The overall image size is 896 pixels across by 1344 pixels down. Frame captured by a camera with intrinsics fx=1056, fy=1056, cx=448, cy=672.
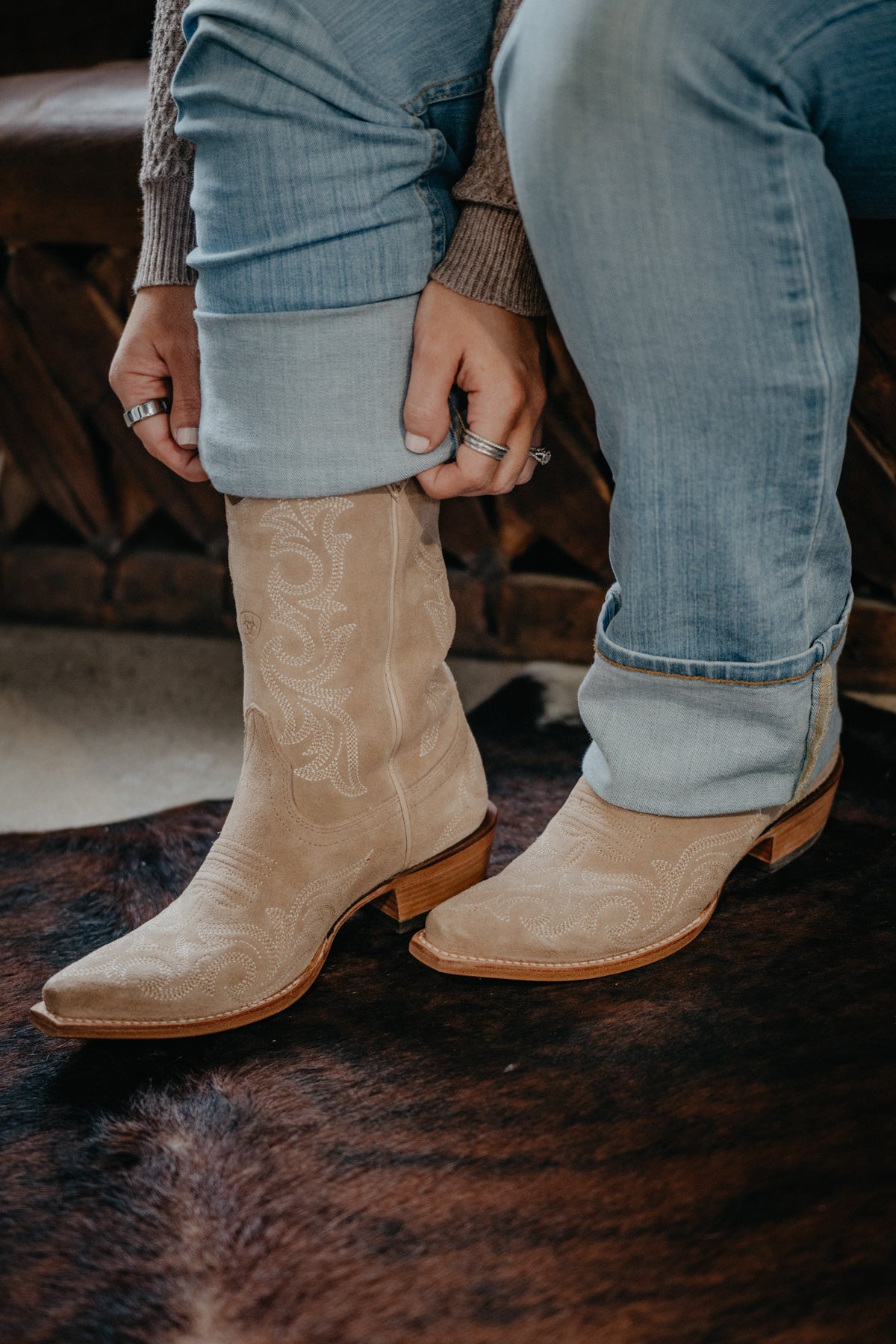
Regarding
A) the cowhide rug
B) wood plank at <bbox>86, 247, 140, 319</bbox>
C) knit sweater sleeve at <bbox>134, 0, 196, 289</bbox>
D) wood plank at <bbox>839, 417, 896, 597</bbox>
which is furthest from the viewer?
wood plank at <bbox>86, 247, 140, 319</bbox>

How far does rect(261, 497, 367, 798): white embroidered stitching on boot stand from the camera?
66 cm

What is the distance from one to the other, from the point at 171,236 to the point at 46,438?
2.09 ft

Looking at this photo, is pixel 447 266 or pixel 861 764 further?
pixel 861 764

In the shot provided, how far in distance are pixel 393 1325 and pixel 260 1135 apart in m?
0.14

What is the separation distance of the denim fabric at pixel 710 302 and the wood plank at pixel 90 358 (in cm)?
73

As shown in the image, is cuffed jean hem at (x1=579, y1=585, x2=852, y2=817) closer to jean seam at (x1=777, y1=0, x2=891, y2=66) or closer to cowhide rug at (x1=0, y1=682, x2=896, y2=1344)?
cowhide rug at (x1=0, y1=682, x2=896, y2=1344)

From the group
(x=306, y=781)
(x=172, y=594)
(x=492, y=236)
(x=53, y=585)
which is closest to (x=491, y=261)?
(x=492, y=236)

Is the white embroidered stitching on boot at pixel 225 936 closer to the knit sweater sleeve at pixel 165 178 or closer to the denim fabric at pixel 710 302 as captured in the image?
the denim fabric at pixel 710 302

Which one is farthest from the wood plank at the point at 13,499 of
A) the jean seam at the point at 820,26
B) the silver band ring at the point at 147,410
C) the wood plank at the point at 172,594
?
the jean seam at the point at 820,26

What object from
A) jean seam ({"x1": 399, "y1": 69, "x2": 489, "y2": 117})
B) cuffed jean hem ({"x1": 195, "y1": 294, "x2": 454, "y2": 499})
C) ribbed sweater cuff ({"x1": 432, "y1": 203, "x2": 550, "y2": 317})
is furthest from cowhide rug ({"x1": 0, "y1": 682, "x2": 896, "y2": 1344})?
jean seam ({"x1": 399, "y1": 69, "x2": 489, "y2": 117})

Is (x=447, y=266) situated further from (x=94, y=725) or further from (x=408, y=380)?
(x=94, y=725)

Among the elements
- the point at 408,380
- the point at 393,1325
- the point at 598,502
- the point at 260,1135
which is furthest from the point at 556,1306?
the point at 598,502

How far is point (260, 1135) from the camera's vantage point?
572 millimetres

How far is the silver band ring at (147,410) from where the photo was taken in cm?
74
